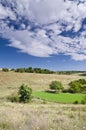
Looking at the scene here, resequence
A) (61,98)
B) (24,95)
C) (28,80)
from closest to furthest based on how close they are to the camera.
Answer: (24,95)
(61,98)
(28,80)

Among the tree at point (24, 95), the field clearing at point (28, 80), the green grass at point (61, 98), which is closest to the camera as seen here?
the tree at point (24, 95)

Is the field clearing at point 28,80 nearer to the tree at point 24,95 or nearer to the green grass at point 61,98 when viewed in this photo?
the green grass at point 61,98

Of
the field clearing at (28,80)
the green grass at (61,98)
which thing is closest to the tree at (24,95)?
the green grass at (61,98)

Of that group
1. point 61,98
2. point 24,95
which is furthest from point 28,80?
point 24,95

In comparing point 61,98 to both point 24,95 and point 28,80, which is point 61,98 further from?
point 28,80

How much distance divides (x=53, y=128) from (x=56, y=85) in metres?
57.9

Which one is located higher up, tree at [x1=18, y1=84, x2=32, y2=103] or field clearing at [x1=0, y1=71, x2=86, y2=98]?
field clearing at [x1=0, y1=71, x2=86, y2=98]

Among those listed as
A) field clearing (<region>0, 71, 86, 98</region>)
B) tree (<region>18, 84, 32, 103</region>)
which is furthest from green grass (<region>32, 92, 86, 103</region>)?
field clearing (<region>0, 71, 86, 98</region>)

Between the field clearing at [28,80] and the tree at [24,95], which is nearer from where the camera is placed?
the tree at [24,95]

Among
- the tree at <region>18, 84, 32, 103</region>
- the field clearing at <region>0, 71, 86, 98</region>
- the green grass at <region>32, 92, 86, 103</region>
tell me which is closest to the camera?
the tree at <region>18, 84, 32, 103</region>

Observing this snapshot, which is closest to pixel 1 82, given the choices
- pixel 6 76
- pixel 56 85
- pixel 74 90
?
pixel 6 76

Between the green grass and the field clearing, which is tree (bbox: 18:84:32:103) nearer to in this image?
the green grass

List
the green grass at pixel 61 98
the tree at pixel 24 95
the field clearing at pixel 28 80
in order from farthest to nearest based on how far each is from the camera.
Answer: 1. the field clearing at pixel 28 80
2. the green grass at pixel 61 98
3. the tree at pixel 24 95

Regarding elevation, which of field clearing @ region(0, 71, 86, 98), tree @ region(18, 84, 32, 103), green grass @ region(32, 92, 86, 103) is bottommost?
green grass @ region(32, 92, 86, 103)
